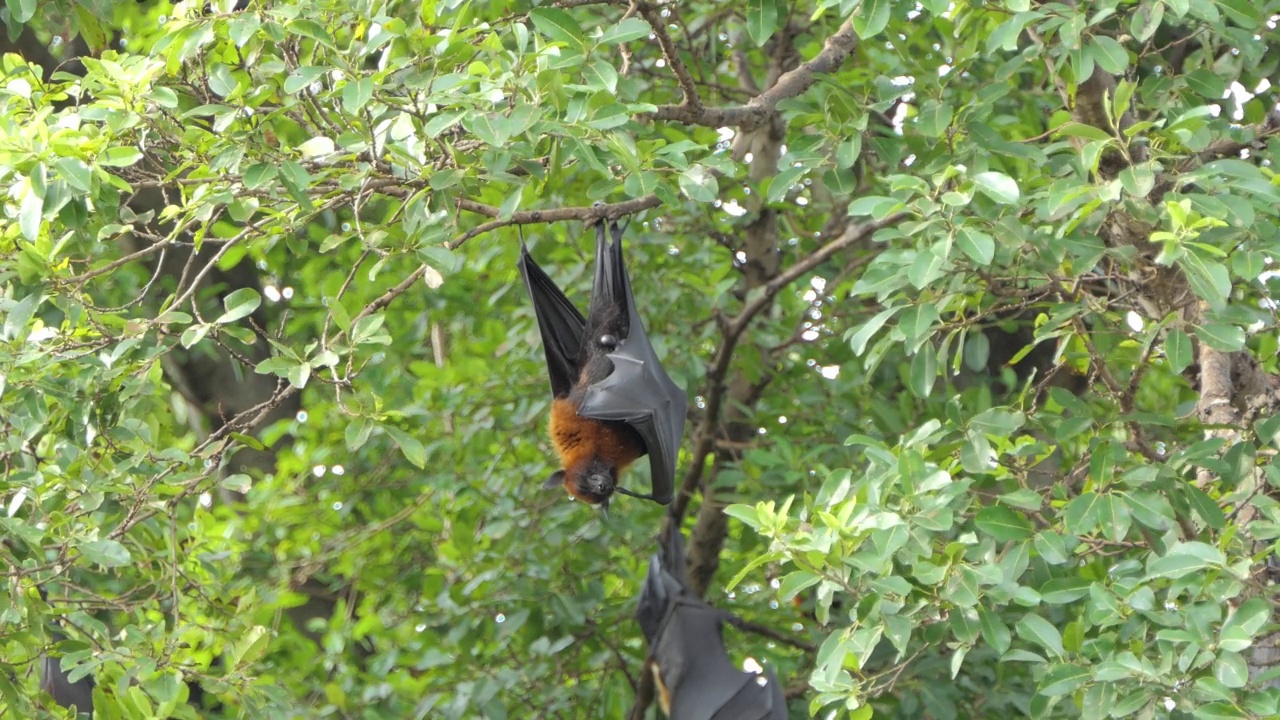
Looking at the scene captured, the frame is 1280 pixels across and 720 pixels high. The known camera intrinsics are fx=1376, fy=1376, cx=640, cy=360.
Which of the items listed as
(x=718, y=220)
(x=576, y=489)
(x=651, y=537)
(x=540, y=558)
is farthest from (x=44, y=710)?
(x=718, y=220)

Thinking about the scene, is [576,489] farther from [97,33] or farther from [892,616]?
[97,33]

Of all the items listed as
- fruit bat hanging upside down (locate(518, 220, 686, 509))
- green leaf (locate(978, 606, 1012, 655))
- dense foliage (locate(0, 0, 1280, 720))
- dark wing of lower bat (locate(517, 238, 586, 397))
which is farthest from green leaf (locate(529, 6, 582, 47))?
green leaf (locate(978, 606, 1012, 655))

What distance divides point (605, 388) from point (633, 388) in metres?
0.10

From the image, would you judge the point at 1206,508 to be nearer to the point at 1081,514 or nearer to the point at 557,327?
the point at 1081,514

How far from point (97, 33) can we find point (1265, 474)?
424cm

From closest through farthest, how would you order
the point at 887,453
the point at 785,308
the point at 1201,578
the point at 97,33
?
the point at 1201,578, the point at 887,453, the point at 97,33, the point at 785,308

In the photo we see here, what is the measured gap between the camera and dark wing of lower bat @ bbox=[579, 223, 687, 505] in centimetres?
485

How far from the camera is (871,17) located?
349cm

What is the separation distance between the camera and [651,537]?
6855 mm

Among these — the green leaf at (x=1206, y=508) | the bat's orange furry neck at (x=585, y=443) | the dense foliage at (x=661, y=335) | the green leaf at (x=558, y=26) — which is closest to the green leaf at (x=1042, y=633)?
the dense foliage at (x=661, y=335)

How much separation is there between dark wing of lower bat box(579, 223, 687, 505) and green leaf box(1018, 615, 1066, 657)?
167 centimetres

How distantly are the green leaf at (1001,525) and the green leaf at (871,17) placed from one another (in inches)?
51.1

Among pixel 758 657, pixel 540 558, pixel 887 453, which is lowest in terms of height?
pixel 758 657

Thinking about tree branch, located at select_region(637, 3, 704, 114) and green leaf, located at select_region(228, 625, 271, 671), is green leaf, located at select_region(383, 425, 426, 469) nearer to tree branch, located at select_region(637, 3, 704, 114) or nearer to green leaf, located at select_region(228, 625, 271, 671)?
green leaf, located at select_region(228, 625, 271, 671)
